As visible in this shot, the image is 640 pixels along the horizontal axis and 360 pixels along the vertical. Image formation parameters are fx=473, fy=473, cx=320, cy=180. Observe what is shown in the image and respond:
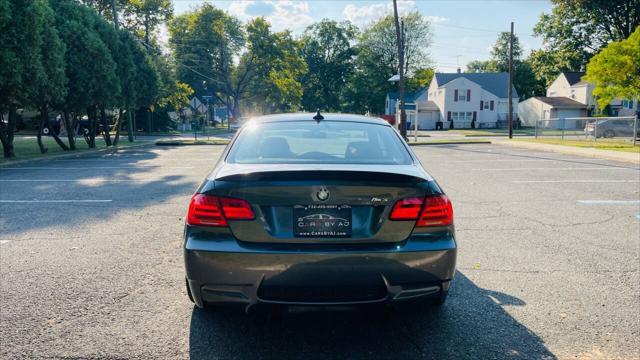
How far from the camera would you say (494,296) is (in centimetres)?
418

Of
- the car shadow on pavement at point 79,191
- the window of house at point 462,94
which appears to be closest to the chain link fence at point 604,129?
the car shadow on pavement at point 79,191

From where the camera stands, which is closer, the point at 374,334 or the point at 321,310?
the point at 321,310

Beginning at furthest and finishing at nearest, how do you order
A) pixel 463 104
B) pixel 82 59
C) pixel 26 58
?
pixel 463 104 → pixel 82 59 → pixel 26 58

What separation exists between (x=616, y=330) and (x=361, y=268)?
2.11 metres

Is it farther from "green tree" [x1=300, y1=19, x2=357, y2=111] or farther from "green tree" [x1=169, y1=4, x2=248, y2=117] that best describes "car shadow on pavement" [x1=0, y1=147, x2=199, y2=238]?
"green tree" [x1=300, y1=19, x2=357, y2=111]

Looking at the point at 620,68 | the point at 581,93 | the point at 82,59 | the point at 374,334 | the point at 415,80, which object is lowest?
the point at 374,334

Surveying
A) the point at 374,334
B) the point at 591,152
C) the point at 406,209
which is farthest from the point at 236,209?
the point at 591,152

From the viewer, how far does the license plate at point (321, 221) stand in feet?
9.82

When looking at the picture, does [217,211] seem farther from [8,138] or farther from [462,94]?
[462,94]

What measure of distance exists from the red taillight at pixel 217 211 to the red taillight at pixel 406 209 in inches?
35.9

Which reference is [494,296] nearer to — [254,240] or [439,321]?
[439,321]

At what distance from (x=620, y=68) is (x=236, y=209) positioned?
29.2 meters

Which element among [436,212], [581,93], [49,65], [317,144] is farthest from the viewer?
[581,93]

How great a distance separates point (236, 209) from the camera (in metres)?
3.02
